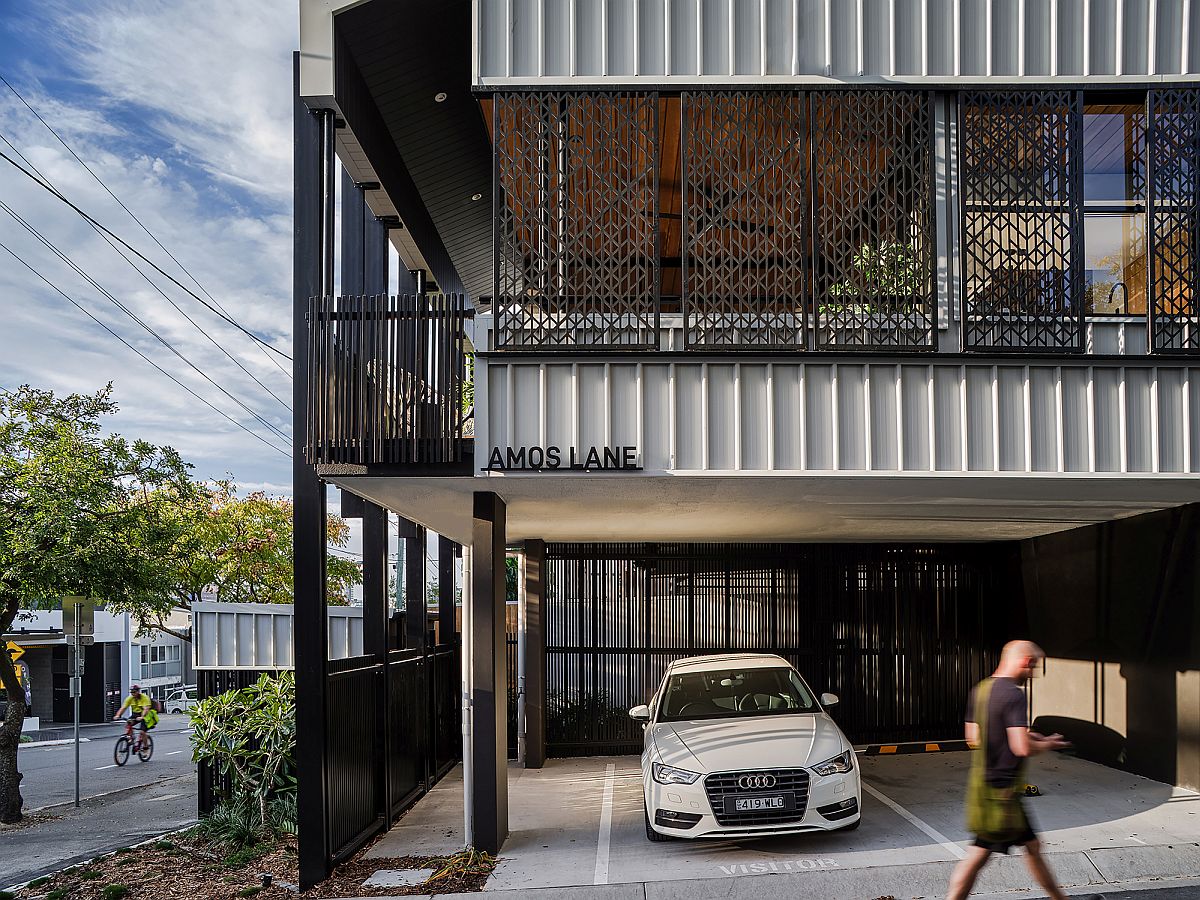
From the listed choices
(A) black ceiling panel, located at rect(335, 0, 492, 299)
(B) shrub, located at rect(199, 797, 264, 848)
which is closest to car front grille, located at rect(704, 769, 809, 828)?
(B) shrub, located at rect(199, 797, 264, 848)

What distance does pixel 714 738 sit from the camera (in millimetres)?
8781

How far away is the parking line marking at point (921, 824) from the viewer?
811 centimetres

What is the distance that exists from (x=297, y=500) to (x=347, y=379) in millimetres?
1155

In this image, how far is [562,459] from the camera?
26.3ft

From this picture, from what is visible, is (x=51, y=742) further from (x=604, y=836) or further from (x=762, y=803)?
(x=762, y=803)

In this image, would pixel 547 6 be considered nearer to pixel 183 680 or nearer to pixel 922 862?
pixel 922 862

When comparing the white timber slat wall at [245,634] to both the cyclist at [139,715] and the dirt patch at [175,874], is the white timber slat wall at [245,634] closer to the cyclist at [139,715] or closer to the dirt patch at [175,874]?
the dirt patch at [175,874]

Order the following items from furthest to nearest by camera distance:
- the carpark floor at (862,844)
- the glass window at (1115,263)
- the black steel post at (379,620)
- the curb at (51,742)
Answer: the curb at (51,742)
the black steel post at (379,620)
the glass window at (1115,263)
the carpark floor at (862,844)

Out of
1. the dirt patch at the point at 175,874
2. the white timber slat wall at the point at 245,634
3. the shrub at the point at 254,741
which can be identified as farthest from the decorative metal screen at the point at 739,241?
the white timber slat wall at the point at 245,634

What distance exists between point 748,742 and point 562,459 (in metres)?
2.87

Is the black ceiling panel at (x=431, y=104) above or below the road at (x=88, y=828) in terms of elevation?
above

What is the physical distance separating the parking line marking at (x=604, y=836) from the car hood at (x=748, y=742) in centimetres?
91

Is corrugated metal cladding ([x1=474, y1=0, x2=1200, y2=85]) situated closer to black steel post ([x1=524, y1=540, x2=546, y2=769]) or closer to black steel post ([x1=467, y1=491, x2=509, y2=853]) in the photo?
black steel post ([x1=467, y1=491, x2=509, y2=853])


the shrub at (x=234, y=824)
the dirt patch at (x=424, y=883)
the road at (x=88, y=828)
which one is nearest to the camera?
the dirt patch at (x=424, y=883)
